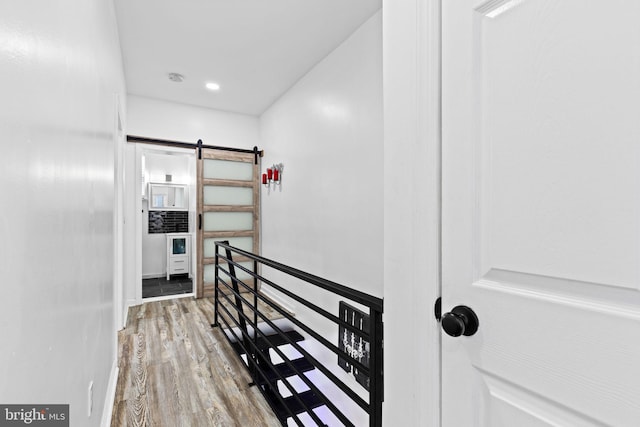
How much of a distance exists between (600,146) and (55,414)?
1369mm

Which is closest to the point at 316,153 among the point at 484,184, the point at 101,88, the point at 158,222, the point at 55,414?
the point at 101,88

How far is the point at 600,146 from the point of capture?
1.80 feet

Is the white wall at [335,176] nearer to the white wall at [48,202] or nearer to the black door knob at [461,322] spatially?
the black door knob at [461,322]

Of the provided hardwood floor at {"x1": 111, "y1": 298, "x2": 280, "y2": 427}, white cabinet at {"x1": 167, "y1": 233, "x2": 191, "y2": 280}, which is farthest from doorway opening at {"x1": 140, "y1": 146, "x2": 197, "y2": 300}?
hardwood floor at {"x1": 111, "y1": 298, "x2": 280, "y2": 427}

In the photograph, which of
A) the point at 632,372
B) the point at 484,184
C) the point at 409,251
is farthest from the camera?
the point at 409,251

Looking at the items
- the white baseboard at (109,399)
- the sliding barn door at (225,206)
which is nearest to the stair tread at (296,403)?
the white baseboard at (109,399)

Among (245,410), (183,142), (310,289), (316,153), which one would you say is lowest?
(245,410)

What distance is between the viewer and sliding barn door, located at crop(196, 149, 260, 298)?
13.7ft

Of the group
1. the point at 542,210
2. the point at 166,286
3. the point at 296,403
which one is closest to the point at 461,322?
the point at 542,210

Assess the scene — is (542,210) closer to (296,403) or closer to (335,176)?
(335,176)

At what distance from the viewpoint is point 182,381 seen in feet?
6.98

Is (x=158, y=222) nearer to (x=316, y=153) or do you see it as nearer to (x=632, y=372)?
(x=316, y=153)

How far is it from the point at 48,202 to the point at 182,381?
190 centimetres

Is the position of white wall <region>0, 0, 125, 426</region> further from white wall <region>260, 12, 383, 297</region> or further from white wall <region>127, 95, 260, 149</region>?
white wall <region>127, 95, 260, 149</region>
